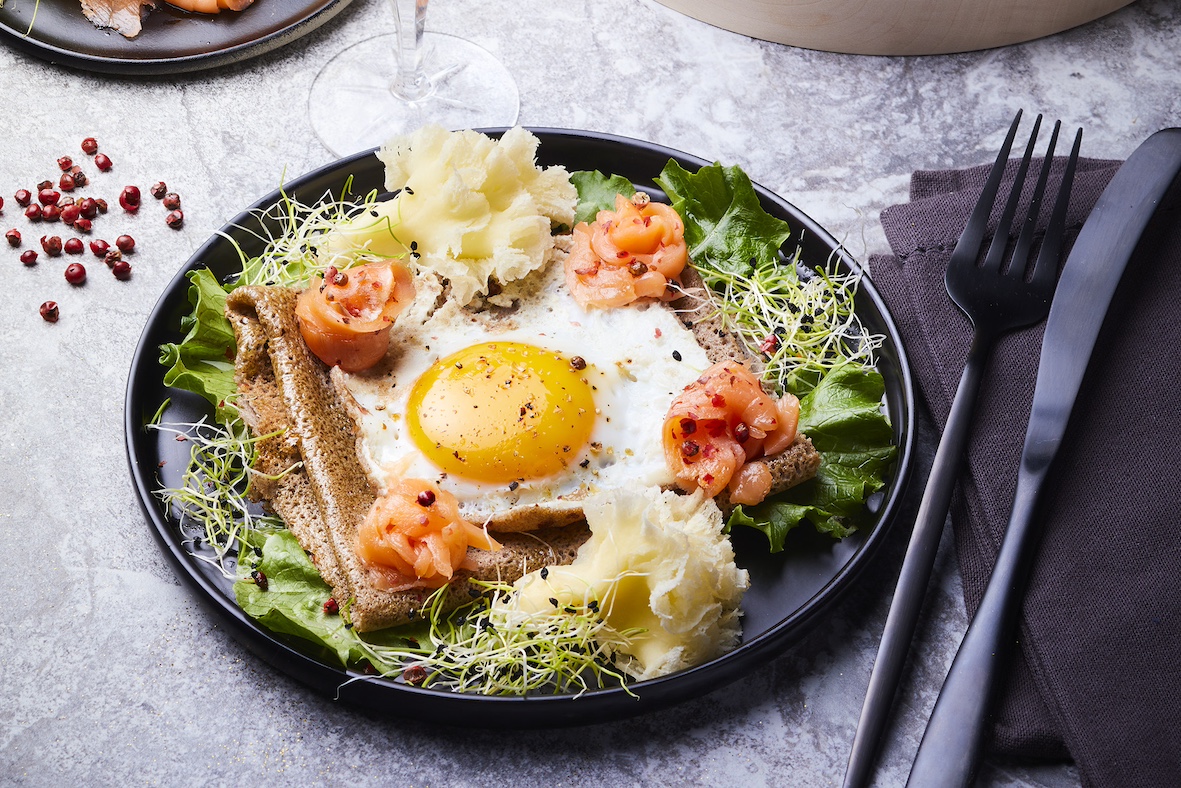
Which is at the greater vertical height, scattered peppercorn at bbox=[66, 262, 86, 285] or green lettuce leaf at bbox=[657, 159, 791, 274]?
green lettuce leaf at bbox=[657, 159, 791, 274]

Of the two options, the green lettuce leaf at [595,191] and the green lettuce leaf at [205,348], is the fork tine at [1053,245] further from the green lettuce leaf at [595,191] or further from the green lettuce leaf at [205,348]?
the green lettuce leaf at [205,348]

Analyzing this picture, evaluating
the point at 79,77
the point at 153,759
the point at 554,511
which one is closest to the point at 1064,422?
the point at 554,511

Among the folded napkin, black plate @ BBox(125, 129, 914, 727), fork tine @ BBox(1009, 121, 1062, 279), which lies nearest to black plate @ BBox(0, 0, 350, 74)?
black plate @ BBox(125, 129, 914, 727)

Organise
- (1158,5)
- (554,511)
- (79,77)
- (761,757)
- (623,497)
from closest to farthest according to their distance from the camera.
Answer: (623,497)
(761,757)
(554,511)
(79,77)
(1158,5)

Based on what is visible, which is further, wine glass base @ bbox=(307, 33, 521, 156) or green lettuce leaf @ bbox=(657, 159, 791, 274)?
wine glass base @ bbox=(307, 33, 521, 156)

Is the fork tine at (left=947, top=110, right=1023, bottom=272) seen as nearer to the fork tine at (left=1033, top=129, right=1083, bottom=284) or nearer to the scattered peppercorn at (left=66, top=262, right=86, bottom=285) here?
the fork tine at (left=1033, top=129, right=1083, bottom=284)

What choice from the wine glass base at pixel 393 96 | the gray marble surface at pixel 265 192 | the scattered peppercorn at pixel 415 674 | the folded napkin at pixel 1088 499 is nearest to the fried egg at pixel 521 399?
the scattered peppercorn at pixel 415 674

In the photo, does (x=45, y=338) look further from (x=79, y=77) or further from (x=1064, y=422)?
(x=1064, y=422)
